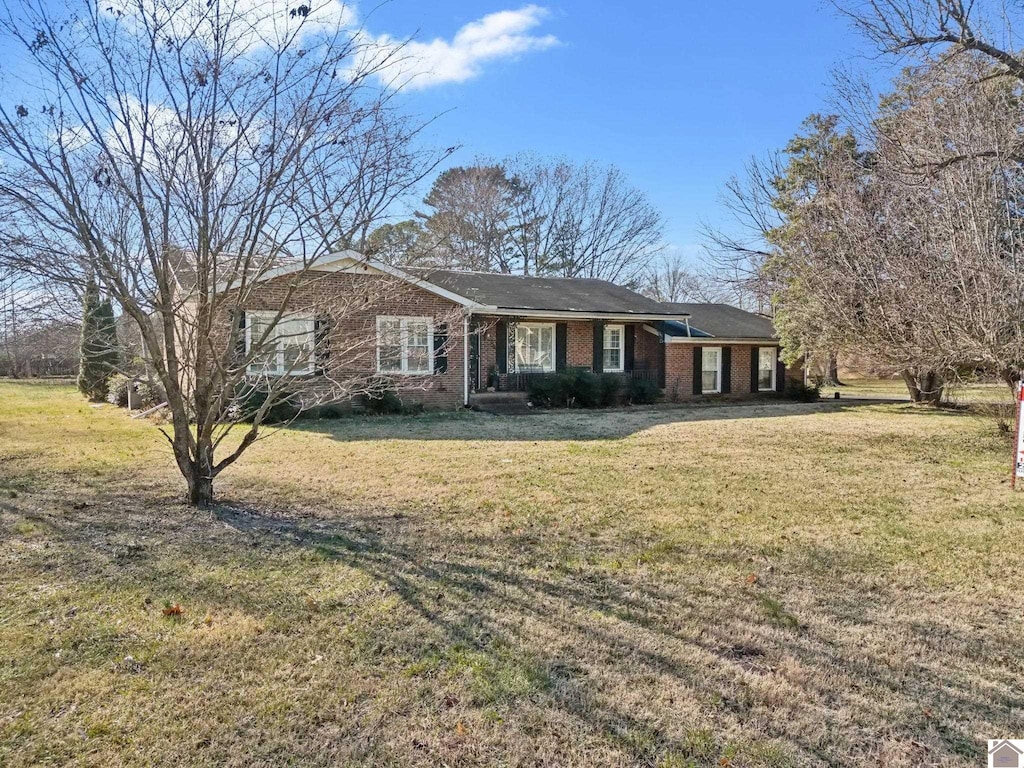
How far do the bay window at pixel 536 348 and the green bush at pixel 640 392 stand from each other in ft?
8.03

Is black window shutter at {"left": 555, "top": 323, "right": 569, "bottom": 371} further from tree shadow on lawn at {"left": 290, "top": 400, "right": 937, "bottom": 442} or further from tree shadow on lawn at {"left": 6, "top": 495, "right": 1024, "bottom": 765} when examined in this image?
tree shadow on lawn at {"left": 6, "top": 495, "right": 1024, "bottom": 765}

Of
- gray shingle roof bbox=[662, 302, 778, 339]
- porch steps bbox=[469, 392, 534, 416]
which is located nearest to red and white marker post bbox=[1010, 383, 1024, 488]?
porch steps bbox=[469, 392, 534, 416]

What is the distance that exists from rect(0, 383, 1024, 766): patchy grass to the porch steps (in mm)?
8628

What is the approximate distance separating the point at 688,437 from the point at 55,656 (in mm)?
9777

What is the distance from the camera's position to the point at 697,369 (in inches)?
830

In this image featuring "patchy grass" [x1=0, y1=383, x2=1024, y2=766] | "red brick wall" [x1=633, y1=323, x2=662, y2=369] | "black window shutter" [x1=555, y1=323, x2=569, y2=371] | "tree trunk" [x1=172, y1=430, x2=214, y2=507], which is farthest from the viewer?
"red brick wall" [x1=633, y1=323, x2=662, y2=369]

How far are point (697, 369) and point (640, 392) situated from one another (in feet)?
11.0

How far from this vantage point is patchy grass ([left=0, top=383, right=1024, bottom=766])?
2.50 metres

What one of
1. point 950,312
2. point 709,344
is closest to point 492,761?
point 950,312

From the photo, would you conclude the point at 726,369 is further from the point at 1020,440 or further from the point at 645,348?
the point at 1020,440

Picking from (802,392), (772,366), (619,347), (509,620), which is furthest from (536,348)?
(509,620)

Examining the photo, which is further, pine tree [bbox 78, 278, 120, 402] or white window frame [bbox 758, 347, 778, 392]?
white window frame [bbox 758, 347, 778, 392]

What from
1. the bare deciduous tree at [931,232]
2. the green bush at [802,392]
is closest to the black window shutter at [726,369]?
the green bush at [802,392]

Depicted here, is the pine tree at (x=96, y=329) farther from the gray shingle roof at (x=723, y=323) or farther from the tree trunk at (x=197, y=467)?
the gray shingle roof at (x=723, y=323)
